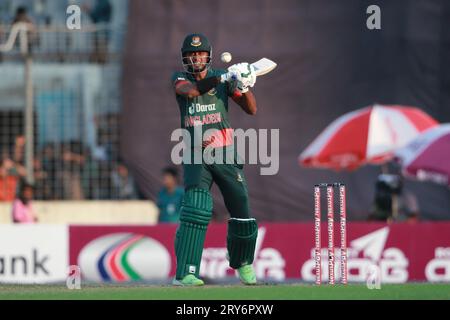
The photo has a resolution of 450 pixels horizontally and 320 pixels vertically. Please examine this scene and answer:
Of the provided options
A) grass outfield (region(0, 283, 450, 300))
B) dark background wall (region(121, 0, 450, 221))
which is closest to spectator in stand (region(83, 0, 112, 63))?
dark background wall (region(121, 0, 450, 221))

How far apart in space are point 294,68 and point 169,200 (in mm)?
4596

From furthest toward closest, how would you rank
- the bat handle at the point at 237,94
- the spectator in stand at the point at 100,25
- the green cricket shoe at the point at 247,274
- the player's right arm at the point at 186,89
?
the spectator in stand at the point at 100,25, the green cricket shoe at the point at 247,274, the bat handle at the point at 237,94, the player's right arm at the point at 186,89

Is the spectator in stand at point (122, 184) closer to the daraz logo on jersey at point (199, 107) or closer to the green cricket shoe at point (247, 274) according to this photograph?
the green cricket shoe at point (247, 274)

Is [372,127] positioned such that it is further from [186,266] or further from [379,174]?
[186,266]

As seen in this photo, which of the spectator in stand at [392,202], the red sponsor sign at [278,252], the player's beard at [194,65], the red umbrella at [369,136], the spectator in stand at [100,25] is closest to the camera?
the player's beard at [194,65]

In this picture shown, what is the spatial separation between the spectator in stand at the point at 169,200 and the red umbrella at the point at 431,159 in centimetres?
329

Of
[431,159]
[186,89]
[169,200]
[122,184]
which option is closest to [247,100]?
[186,89]

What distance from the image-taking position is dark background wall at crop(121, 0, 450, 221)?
22.4m

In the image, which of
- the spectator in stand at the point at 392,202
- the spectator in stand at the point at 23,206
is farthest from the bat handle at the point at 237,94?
the spectator in stand at the point at 392,202

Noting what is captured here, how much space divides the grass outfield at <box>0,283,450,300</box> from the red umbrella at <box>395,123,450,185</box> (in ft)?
25.1

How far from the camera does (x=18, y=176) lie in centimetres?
2108

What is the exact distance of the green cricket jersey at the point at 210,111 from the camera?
11.6 meters

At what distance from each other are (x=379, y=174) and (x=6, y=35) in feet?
20.9

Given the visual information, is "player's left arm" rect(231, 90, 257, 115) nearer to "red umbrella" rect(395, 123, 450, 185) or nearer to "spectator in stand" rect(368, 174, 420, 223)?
"red umbrella" rect(395, 123, 450, 185)
